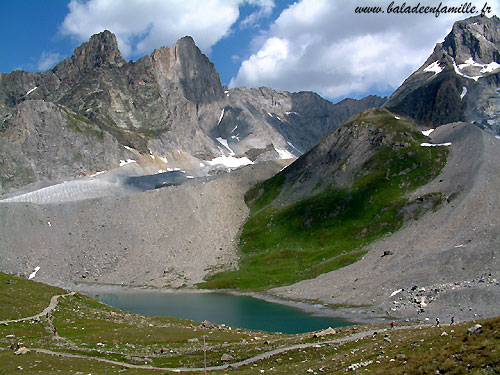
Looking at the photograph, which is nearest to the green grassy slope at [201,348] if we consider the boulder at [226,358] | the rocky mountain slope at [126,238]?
the boulder at [226,358]

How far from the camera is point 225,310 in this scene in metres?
100

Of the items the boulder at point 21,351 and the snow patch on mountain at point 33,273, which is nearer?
the boulder at point 21,351

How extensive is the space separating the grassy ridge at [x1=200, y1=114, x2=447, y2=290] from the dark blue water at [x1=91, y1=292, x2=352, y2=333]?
16.4 meters

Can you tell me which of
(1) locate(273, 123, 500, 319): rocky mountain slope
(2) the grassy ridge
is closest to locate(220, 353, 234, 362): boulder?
(1) locate(273, 123, 500, 319): rocky mountain slope

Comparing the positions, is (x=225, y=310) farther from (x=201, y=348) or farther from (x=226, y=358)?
(x=226, y=358)

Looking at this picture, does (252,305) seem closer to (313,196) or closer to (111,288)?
(111,288)

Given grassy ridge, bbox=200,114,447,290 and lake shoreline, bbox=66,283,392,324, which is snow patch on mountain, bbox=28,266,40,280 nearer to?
lake shoreline, bbox=66,283,392,324

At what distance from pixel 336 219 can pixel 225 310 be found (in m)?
63.1

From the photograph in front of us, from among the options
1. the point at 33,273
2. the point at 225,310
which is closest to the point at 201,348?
the point at 225,310

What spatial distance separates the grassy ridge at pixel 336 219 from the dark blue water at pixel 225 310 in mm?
16356

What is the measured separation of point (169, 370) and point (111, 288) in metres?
103

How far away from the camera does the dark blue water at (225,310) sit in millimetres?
83750

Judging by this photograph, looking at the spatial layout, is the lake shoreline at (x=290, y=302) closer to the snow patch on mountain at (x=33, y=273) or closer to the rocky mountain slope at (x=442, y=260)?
the rocky mountain slope at (x=442, y=260)

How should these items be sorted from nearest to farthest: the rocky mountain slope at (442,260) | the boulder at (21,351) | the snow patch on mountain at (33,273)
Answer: the boulder at (21,351)
the rocky mountain slope at (442,260)
the snow patch on mountain at (33,273)
